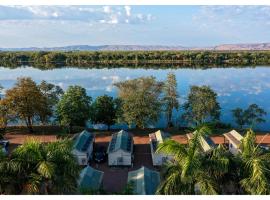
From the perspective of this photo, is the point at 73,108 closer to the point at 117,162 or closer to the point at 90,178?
the point at 117,162

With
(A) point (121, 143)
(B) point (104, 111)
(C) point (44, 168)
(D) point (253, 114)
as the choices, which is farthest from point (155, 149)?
(C) point (44, 168)

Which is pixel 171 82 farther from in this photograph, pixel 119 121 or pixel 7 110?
pixel 7 110

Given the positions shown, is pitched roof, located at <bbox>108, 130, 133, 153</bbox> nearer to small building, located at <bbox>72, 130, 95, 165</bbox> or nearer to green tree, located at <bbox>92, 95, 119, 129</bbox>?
small building, located at <bbox>72, 130, 95, 165</bbox>

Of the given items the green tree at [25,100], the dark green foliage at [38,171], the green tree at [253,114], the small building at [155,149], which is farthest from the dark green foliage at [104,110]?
the dark green foliage at [38,171]

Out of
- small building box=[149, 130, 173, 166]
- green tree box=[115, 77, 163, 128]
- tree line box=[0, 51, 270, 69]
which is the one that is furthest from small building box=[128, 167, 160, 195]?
tree line box=[0, 51, 270, 69]

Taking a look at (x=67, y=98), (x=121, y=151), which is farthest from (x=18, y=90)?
(x=121, y=151)

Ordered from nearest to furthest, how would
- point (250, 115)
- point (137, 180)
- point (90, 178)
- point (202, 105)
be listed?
point (137, 180), point (90, 178), point (202, 105), point (250, 115)

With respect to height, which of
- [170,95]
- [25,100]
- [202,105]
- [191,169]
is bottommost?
[202,105]
